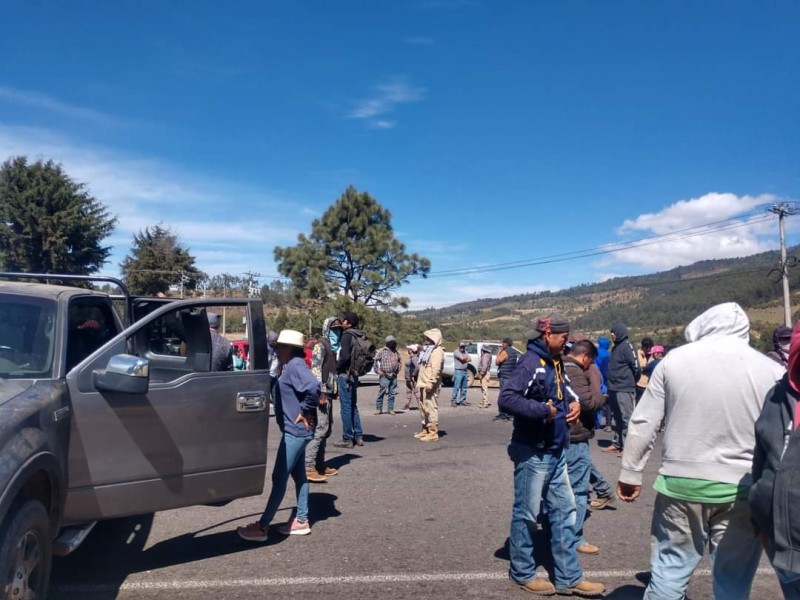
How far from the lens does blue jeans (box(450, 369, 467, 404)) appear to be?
721 inches

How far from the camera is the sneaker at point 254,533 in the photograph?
18.9 feet

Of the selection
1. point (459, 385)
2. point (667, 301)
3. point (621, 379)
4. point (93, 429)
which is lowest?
point (459, 385)

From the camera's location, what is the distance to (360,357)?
10.3 metres

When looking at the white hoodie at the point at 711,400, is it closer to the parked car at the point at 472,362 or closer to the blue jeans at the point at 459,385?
the blue jeans at the point at 459,385

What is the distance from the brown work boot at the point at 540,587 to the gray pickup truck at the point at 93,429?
2.13m

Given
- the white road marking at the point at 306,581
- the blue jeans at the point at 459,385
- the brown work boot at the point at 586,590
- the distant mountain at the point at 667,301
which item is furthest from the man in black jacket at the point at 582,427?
the distant mountain at the point at 667,301

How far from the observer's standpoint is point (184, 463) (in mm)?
4852

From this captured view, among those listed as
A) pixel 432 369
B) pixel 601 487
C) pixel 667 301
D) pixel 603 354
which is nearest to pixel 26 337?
pixel 601 487

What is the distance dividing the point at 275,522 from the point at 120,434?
8.04 ft

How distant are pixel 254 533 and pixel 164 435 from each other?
59.3 inches

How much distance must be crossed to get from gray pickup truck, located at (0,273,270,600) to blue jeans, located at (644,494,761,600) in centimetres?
298

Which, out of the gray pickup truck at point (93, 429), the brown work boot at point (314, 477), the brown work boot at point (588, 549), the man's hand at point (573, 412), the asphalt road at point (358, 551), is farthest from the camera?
the brown work boot at point (314, 477)

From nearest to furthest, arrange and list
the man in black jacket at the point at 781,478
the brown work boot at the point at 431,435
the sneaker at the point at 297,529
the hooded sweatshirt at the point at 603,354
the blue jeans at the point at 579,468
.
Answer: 1. the man in black jacket at the point at 781,478
2. the blue jeans at the point at 579,468
3. the sneaker at the point at 297,529
4. the brown work boot at the point at 431,435
5. the hooded sweatshirt at the point at 603,354

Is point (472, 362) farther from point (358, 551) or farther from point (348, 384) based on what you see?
point (358, 551)
